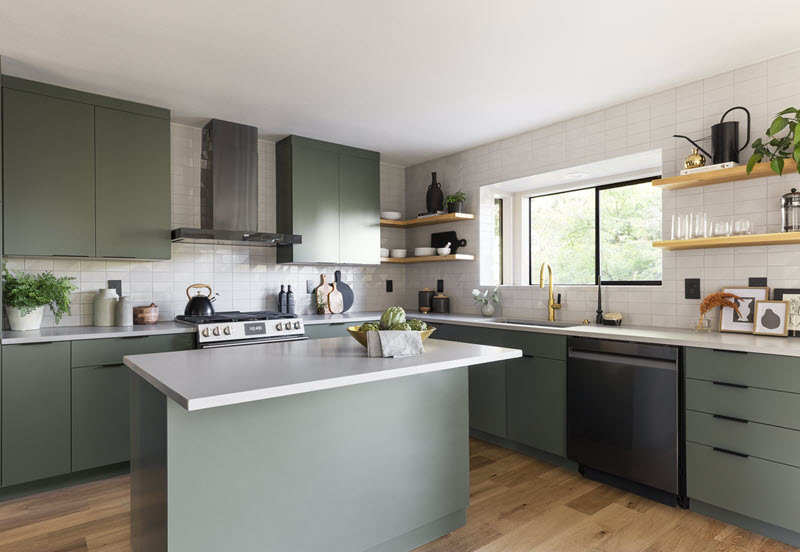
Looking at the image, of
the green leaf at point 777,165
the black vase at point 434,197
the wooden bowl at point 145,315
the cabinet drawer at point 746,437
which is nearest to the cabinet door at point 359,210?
the black vase at point 434,197

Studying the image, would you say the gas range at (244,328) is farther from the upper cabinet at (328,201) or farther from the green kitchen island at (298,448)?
the green kitchen island at (298,448)

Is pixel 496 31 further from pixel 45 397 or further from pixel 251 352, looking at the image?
pixel 45 397

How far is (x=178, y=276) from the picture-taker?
389 cm

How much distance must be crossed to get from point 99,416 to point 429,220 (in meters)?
3.08

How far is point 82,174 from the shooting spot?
3.21 meters

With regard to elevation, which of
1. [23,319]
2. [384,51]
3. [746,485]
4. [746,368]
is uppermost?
[384,51]

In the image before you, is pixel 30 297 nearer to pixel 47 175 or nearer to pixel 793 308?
pixel 47 175

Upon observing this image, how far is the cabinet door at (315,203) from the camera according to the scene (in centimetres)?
420

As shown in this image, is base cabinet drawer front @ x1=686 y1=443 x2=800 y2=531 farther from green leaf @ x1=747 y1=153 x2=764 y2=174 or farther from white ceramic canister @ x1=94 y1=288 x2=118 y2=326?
white ceramic canister @ x1=94 y1=288 x2=118 y2=326

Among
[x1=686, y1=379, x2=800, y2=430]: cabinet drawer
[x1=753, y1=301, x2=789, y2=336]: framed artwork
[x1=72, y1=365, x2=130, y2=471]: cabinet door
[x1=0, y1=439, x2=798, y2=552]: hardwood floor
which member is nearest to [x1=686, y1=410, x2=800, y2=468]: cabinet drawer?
[x1=686, y1=379, x2=800, y2=430]: cabinet drawer

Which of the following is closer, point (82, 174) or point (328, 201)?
point (82, 174)

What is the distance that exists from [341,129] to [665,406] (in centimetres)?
308

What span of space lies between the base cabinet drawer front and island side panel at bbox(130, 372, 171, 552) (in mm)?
2538

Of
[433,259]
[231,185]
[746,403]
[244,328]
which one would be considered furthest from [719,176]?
[231,185]
